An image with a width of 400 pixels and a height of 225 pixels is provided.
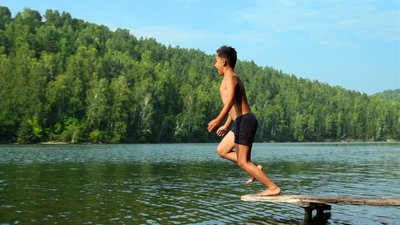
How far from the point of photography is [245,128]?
1162 centimetres

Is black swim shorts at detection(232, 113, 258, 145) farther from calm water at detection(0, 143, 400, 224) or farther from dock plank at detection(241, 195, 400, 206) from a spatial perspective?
calm water at detection(0, 143, 400, 224)

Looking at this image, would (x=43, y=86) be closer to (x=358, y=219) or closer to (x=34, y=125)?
(x=34, y=125)

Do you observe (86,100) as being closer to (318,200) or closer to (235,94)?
(318,200)

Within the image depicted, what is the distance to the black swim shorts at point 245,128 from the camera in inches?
458

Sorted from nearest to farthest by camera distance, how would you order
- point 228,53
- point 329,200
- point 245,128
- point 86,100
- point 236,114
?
point 245,128
point 236,114
point 228,53
point 329,200
point 86,100

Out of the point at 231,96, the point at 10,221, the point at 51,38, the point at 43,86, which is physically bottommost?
the point at 10,221

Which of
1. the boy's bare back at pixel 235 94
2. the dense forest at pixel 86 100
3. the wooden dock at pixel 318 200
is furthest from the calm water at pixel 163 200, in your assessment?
the dense forest at pixel 86 100

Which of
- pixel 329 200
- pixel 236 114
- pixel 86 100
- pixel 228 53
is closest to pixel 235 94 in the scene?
pixel 236 114

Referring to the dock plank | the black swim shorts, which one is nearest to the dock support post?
the dock plank

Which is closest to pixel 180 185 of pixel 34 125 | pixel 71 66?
pixel 34 125

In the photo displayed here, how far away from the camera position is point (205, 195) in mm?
19328

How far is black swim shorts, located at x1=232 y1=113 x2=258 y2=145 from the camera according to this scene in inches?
458

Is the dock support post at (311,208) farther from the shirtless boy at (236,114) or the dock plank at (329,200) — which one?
the shirtless boy at (236,114)

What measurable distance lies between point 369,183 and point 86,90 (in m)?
105
